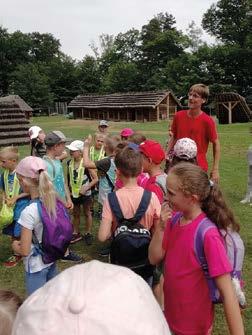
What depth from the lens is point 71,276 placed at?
1053 mm

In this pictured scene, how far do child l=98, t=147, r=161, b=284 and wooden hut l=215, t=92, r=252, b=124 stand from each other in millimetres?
30296

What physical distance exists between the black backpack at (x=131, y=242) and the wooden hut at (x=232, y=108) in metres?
30.5

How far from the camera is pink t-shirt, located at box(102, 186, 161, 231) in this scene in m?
3.56

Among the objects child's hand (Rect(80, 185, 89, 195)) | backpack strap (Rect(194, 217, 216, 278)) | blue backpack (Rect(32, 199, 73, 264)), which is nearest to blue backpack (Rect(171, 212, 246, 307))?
backpack strap (Rect(194, 217, 216, 278))

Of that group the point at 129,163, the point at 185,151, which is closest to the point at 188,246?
the point at 129,163

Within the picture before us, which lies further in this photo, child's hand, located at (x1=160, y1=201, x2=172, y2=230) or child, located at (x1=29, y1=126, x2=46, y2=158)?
child, located at (x1=29, y1=126, x2=46, y2=158)

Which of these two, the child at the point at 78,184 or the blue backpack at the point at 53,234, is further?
the child at the point at 78,184

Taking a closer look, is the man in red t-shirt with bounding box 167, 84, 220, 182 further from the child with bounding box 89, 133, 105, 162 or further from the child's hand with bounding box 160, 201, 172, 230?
the child's hand with bounding box 160, 201, 172, 230

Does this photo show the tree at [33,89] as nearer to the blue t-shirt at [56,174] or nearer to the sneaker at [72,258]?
the blue t-shirt at [56,174]

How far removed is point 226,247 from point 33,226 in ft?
5.07

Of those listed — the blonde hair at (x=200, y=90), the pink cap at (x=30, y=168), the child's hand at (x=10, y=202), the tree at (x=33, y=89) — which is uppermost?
the tree at (x=33, y=89)

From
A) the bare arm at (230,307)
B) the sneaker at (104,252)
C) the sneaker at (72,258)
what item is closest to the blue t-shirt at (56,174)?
the sneaker at (72,258)

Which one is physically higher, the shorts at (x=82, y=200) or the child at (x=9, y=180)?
the child at (x=9, y=180)

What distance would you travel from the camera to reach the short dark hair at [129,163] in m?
3.70
